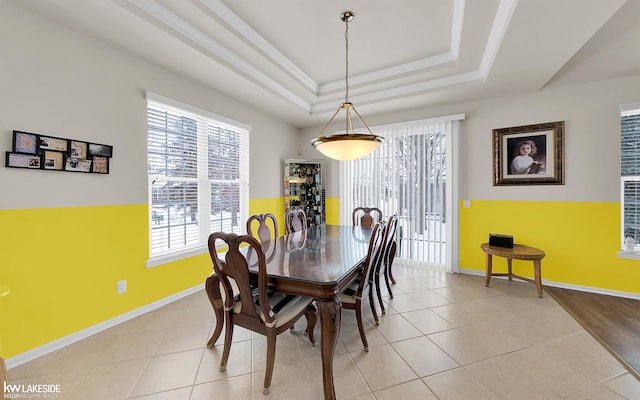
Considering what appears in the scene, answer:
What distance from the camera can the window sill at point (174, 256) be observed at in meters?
2.68

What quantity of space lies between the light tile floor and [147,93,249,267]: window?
0.87 metres

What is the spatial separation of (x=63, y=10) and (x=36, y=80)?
57 centimetres

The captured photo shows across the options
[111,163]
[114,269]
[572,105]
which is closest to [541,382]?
[572,105]

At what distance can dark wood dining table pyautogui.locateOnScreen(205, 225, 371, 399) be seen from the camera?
1516mm

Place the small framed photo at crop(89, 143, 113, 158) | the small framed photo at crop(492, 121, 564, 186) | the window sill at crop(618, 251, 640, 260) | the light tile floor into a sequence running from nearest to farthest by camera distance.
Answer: the light tile floor < the small framed photo at crop(89, 143, 113, 158) < the window sill at crop(618, 251, 640, 260) < the small framed photo at crop(492, 121, 564, 186)

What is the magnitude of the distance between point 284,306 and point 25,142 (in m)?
2.27

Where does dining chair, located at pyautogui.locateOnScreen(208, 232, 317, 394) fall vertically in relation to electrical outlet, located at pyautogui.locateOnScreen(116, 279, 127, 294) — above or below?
above

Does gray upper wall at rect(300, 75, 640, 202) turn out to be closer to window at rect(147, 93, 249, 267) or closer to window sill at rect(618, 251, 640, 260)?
window sill at rect(618, 251, 640, 260)

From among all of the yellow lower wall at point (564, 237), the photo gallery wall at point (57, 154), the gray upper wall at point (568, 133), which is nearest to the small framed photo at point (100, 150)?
the photo gallery wall at point (57, 154)

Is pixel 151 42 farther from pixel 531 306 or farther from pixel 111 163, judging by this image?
pixel 531 306

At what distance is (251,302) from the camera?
163cm

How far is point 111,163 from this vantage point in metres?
2.38

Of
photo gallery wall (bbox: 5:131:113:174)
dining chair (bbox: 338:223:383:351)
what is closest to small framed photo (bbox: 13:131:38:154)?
photo gallery wall (bbox: 5:131:113:174)

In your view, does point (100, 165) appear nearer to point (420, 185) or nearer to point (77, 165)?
point (77, 165)
